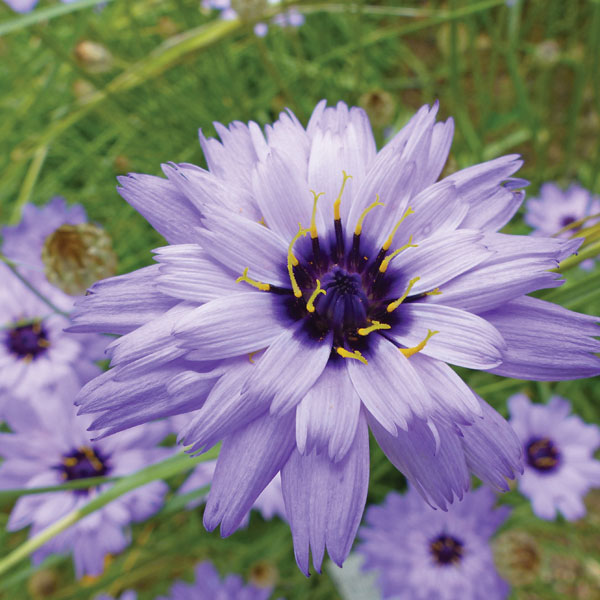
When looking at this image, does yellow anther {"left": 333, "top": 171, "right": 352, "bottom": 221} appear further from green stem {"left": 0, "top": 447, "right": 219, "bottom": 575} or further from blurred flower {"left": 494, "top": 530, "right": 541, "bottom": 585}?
blurred flower {"left": 494, "top": 530, "right": 541, "bottom": 585}

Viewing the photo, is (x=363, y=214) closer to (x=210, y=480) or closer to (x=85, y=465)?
(x=210, y=480)

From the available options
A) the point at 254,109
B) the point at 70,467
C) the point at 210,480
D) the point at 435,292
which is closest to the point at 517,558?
the point at 210,480

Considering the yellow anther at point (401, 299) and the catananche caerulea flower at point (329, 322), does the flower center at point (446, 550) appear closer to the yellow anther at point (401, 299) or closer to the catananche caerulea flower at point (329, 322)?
the catananche caerulea flower at point (329, 322)

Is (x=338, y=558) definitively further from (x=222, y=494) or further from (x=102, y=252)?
(x=102, y=252)

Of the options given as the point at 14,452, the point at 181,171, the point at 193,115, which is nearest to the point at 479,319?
the point at 181,171

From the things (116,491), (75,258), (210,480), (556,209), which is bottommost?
(556,209)
